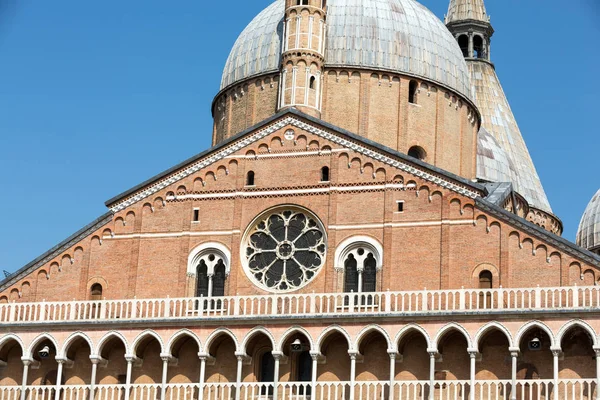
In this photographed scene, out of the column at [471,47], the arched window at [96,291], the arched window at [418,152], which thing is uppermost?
the column at [471,47]

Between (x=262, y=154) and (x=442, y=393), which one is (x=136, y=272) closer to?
(x=262, y=154)

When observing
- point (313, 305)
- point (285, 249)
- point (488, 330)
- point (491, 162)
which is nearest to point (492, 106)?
point (491, 162)

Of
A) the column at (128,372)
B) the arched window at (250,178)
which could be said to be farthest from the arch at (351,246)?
the column at (128,372)

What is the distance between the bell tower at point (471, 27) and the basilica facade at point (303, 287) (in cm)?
2142

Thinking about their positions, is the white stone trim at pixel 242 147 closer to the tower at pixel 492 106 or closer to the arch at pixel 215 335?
the arch at pixel 215 335

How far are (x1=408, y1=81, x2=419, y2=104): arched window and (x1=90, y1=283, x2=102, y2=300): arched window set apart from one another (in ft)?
47.3

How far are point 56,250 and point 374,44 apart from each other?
1494 cm

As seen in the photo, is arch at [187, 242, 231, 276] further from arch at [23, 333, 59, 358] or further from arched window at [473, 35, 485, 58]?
arched window at [473, 35, 485, 58]

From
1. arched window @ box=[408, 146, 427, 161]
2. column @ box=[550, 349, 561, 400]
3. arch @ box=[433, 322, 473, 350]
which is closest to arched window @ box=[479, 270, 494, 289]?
arch @ box=[433, 322, 473, 350]

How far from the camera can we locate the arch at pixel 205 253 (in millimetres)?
46188

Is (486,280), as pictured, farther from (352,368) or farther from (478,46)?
(478,46)

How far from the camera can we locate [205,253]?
153ft

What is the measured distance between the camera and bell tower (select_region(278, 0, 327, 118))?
166 feet

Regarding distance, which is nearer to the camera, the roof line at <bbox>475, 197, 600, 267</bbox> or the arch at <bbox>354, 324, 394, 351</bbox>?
the roof line at <bbox>475, 197, 600, 267</bbox>
